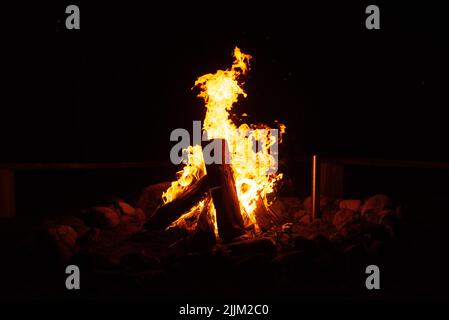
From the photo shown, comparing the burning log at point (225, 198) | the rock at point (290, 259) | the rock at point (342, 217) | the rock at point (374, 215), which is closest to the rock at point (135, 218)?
the burning log at point (225, 198)

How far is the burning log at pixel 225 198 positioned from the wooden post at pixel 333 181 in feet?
9.18

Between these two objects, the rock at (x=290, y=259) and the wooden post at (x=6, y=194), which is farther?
the wooden post at (x=6, y=194)

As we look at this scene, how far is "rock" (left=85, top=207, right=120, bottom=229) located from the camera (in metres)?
6.94

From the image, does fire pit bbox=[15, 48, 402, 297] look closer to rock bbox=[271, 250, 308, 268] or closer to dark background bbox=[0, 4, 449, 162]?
rock bbox=[271, 250, 308, 268]

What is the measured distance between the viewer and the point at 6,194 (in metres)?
7.89

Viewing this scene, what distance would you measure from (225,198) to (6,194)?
414 cm

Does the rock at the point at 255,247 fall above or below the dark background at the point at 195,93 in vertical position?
below

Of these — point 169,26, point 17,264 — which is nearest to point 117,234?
point 17,264

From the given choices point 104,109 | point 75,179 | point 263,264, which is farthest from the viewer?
point 104,109

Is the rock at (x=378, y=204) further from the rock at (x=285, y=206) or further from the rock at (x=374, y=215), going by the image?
the rock at (x=285, y=206)

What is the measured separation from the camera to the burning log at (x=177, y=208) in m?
6.55
